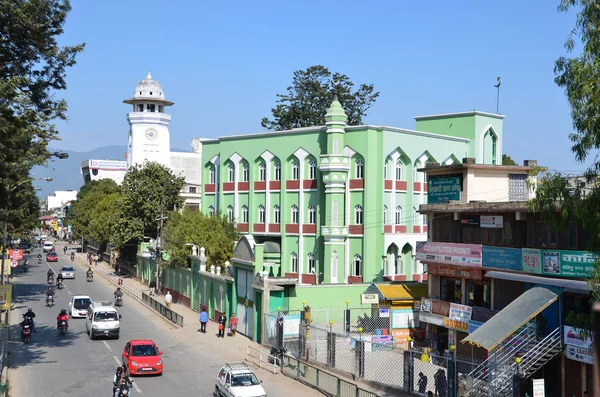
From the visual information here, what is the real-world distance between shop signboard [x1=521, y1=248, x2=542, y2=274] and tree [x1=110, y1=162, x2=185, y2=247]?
138ft

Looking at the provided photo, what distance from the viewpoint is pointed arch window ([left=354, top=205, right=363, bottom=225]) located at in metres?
48.1

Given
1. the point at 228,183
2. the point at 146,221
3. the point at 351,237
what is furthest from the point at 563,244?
the point at 146,221

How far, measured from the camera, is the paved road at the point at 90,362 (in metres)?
24.1

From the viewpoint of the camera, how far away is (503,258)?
85.5 ft

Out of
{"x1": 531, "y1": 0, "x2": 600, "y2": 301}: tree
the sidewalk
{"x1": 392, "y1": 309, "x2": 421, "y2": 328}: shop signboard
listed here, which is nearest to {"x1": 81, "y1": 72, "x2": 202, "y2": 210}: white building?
the sidewalk

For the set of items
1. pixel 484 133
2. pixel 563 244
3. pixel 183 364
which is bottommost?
pixel 183 364

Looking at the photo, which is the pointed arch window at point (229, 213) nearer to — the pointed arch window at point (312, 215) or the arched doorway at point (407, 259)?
the pointed arch window at point (312, 215)

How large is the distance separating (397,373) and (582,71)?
45.0 feet

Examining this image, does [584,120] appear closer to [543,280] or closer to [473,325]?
[543,280]

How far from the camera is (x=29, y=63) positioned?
25719 millimetres

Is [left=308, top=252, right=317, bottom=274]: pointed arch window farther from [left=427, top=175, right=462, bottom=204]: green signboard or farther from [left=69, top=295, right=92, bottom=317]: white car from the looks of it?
[left=427, top=175, right=462, bottom=204]: green signboard

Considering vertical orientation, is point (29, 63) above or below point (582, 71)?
above

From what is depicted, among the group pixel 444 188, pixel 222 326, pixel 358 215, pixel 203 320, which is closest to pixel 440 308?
pixel 444 188

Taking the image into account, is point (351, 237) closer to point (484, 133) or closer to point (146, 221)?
point (484, 133)
